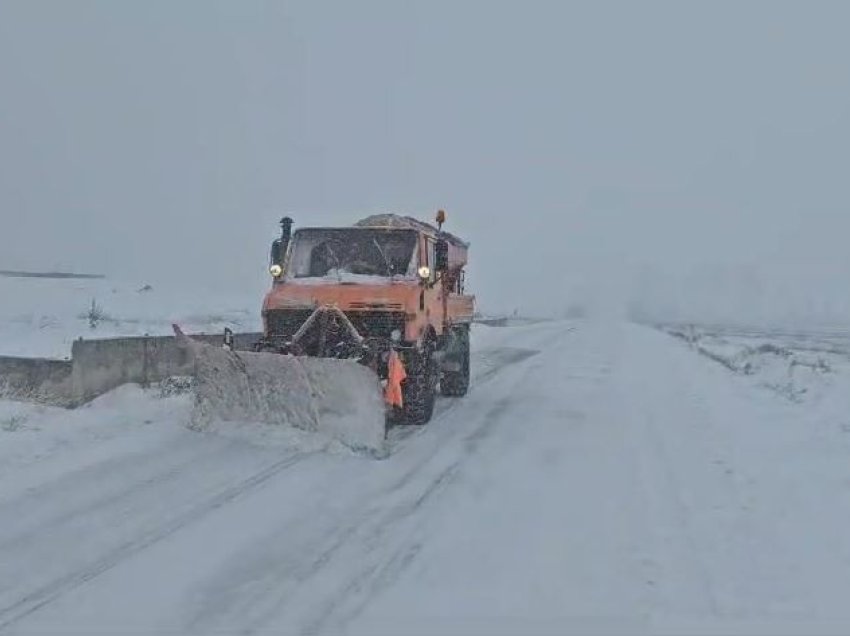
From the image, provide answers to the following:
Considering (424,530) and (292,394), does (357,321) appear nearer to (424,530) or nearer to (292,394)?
(292,394)

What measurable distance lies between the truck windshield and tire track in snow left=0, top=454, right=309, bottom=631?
3.48 m

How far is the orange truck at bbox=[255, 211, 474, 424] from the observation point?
30.9ft

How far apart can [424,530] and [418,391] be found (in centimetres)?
426

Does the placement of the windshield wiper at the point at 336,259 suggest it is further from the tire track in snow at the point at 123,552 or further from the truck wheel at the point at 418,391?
the tire track in snow at the point at 123,552

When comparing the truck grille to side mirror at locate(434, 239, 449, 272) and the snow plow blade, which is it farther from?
side mirror at locate(434, 239, 449, 272)

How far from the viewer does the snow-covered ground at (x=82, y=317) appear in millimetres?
17438

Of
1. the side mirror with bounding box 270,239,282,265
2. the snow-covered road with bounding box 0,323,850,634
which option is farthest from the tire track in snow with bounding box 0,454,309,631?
the side mirror with bounding box 270,239,282,265

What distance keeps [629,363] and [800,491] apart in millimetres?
14809

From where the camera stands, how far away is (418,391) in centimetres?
983

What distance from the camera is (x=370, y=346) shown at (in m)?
9.06

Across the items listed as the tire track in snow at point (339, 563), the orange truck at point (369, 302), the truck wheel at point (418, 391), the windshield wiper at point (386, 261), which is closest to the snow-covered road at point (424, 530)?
the tire track in snow at point (339, 563)

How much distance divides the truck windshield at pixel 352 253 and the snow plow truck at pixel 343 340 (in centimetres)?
1

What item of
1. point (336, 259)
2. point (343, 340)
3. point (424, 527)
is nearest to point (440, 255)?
point (336, 259)

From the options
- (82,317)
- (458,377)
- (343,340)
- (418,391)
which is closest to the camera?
(343,340)
